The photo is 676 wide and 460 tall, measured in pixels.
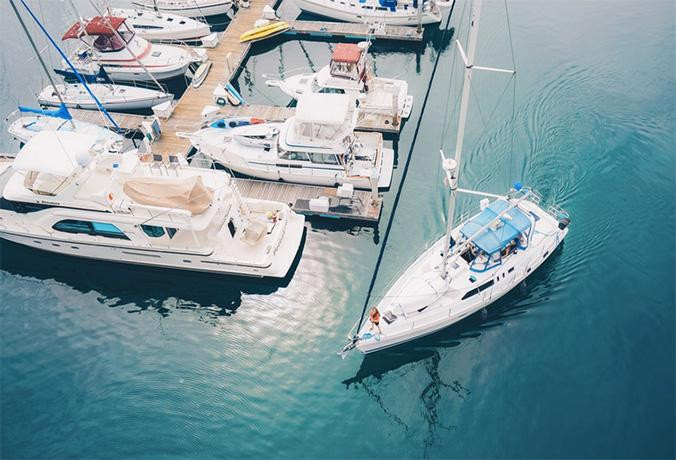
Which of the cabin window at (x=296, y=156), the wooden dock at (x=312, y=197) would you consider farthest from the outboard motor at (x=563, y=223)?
the cabin window at (x=296, y=156)

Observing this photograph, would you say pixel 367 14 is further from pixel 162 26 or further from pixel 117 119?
pixel 117 119

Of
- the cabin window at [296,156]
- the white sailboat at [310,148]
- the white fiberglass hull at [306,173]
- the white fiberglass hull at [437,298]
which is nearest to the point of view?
the white fiberglass hull at [437,298]

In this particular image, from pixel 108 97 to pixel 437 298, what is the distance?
3019 cm

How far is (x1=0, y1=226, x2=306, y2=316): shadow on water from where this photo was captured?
1122 inches

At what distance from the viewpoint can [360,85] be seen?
121 feet

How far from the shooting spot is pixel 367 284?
1120 inches

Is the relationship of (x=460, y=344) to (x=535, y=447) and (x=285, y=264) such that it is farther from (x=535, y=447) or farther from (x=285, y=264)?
(x=285, y=264)

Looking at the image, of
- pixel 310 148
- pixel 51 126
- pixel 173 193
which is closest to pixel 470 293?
pixel 310 148

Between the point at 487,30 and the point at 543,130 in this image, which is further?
the point at 487,30

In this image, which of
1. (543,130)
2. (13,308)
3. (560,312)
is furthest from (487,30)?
(13,308)

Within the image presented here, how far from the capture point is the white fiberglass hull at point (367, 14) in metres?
45.0

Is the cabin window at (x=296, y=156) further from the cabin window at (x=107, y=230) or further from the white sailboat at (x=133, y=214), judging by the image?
the cabin window at (x=107, y=230)

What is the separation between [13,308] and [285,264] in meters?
15.9

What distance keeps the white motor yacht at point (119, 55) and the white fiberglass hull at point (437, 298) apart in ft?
90.8
